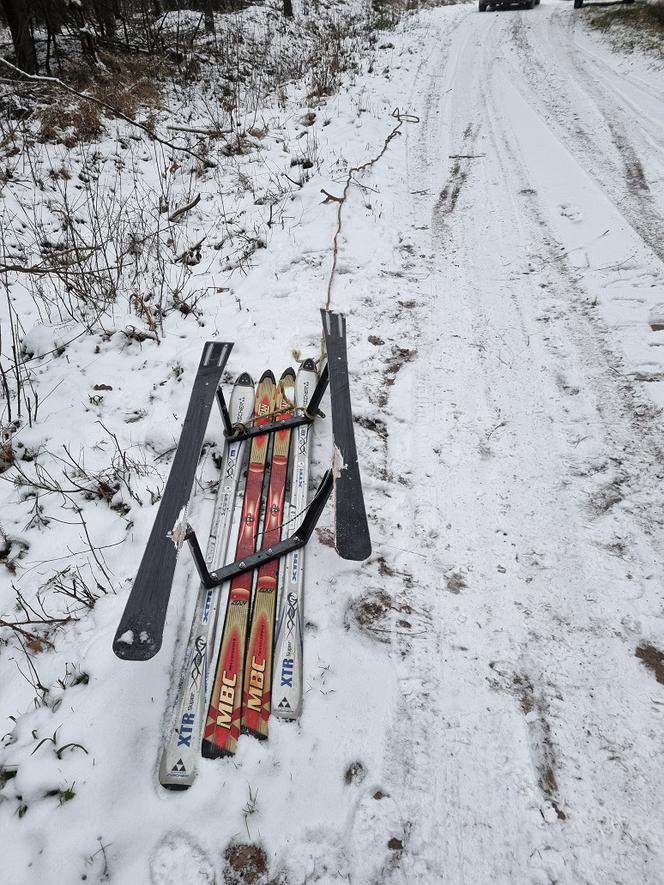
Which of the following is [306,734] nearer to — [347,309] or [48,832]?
[48,832]

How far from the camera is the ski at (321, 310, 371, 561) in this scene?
2.10 meters

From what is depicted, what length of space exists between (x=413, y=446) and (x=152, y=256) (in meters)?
3.97

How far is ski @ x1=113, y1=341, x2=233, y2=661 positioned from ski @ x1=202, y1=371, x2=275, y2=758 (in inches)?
19.9

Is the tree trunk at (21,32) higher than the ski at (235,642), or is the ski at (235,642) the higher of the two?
the tree trunk at (21,32)

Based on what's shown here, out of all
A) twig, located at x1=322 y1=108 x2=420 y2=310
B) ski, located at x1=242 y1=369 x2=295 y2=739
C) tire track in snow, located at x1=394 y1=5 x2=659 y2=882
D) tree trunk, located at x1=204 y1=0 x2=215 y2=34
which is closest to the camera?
tire track in snow, located at x1=394 y1=5 x2=659 y2=882

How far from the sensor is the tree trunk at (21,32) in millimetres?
7289

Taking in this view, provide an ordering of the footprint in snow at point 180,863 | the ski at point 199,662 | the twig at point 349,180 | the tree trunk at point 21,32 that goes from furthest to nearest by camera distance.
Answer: the tree trunk at point 21,32 < the twig at point 349,180 < the ski at point 199,662 < the footprint in snow at point 180,863

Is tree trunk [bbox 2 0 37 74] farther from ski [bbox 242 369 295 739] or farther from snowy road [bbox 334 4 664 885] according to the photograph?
ski [bbox 242 369 295 739]

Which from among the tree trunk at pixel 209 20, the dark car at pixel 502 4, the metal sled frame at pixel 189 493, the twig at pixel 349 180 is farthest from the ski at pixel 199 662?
the dark car at pixel 502 4

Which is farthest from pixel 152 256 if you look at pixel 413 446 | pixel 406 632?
pixel 406 632

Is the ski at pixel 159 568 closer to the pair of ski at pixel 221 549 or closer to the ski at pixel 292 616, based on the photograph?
the pair of ski at pixel 221 549

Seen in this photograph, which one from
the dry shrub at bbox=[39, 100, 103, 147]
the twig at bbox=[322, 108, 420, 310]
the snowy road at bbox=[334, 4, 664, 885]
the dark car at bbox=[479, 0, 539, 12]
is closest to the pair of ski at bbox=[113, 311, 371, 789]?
the snowy road at bbox=[334, 4, 664, 885]

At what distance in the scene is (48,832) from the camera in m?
1.72

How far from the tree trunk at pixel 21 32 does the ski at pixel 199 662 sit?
895 centimetres
